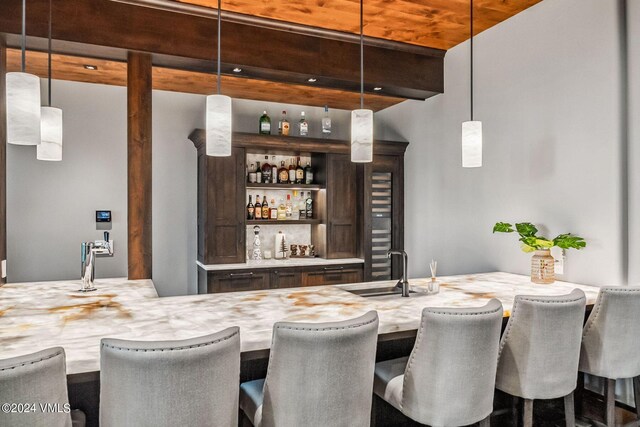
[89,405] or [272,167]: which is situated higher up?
[272,167]

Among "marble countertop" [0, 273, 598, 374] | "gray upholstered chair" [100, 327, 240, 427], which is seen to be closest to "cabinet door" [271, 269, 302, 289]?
"marble countertop" [0, 273, 598, 374]

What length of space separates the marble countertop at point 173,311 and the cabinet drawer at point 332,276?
1935mm

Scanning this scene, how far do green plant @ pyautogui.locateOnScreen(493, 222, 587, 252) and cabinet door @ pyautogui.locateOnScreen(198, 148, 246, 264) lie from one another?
8.44 feet

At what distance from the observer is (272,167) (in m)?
5.07

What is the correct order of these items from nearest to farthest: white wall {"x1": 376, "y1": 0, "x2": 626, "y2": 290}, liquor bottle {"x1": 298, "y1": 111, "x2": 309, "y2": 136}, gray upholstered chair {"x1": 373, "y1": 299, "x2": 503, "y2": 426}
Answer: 1. gray upholstered chair {"x1": 373, "y1": 299, "x2": 503, "y2": 426}
2. white wall {"x1": 376, "y1": 0, "x2": 626, "y2": 290}
3. liquor bottle {"x1": 298, "y1": 111, "x2": 309, "y2": 136}

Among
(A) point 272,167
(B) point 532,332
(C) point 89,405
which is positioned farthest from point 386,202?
(C) point 89,405

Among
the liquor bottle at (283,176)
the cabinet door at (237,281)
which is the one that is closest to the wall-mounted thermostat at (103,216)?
the cabinet door at (237,281)

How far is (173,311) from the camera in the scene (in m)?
2.02

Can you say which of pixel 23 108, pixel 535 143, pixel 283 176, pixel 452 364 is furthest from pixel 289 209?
pixel 452 364

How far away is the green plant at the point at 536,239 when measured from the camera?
111 inches

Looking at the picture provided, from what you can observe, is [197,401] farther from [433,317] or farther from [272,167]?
[272,167]

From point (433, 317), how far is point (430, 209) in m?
3.05

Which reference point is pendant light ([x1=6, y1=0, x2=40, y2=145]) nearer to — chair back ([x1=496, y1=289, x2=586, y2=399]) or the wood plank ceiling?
the wood plank ceiling

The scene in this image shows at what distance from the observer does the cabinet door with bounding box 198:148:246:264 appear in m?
4.45
